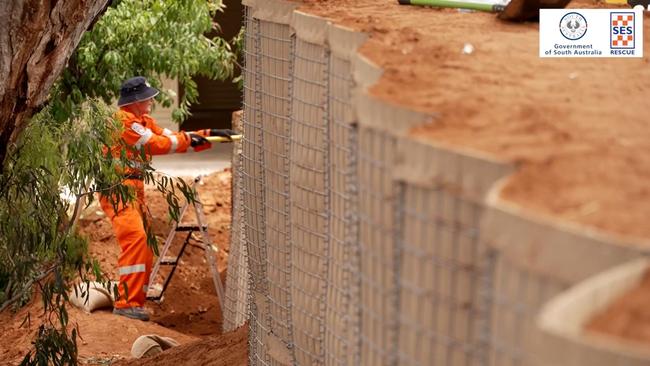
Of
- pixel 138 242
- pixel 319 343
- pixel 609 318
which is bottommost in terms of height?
pixel 138 242

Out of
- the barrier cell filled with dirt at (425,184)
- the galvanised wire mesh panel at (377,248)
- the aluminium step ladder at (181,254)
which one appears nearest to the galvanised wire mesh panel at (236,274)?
the aluminium step ladder at (181,254)

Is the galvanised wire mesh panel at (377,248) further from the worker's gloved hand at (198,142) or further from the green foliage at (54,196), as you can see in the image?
the worker's gloved hand at (198,142)

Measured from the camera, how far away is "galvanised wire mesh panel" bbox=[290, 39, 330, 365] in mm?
6152

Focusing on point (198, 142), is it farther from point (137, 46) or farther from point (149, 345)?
point (149, 345)

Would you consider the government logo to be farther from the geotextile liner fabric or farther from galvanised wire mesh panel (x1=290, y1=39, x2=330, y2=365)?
the geotextile liner fabric

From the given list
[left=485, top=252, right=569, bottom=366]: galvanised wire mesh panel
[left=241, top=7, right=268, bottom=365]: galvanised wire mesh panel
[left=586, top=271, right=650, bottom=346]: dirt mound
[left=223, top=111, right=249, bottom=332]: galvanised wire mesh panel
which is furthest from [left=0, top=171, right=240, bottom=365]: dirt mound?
[left=586, top=271, right=650, bottom=346]: dirt mound

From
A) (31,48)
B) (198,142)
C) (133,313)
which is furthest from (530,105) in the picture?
(133,313)

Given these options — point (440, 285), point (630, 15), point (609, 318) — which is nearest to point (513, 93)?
point (440, 285)

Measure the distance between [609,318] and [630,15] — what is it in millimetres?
4865

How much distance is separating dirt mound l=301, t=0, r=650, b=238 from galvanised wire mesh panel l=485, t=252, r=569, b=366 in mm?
180

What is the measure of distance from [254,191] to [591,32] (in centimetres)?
209

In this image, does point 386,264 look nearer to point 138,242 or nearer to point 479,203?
point 479,203

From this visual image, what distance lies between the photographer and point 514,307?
359 cm

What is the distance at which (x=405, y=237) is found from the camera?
440 cm
